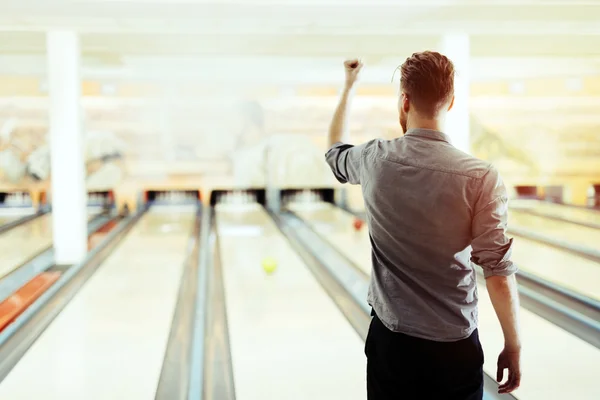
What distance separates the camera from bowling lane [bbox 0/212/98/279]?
5.74m

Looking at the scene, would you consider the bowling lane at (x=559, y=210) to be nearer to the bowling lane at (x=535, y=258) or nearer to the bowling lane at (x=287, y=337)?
the bowling lane at (x=535, y=258)

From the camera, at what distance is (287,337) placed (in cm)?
370

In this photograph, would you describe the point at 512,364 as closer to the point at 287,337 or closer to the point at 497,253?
the point at 497,253

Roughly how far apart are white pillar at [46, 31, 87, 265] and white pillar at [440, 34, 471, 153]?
366cm

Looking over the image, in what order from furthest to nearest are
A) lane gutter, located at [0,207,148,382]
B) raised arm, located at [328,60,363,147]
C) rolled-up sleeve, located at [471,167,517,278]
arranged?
lane gutter, located at [0,207,148,382]
raised arm, located at [328,60,363,147]
rolled-up sleeve, located at [471,167,517,278]

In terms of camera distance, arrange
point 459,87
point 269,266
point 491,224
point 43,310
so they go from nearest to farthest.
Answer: point 491,224 < point 43,310 < point 269,266 < point 459,87

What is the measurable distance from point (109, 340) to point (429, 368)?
272cm

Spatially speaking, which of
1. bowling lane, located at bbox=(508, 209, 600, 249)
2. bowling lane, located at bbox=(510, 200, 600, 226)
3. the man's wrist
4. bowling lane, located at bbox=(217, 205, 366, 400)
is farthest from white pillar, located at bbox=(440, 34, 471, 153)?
the man's wrist

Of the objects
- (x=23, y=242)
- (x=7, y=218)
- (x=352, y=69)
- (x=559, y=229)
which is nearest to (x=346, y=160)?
(x=352, y=69)

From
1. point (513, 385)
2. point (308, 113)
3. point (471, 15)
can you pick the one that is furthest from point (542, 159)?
point (513, 385)

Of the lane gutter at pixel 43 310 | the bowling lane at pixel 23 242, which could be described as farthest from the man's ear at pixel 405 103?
the bowling lane at pixel 23 242

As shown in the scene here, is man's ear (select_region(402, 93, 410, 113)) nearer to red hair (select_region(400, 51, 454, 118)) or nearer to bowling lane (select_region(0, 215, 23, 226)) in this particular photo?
red hair (select_region(400, 51, 454, 118))

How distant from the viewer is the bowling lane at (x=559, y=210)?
25.9ft

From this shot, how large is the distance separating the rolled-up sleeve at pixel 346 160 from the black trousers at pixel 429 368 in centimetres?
40
